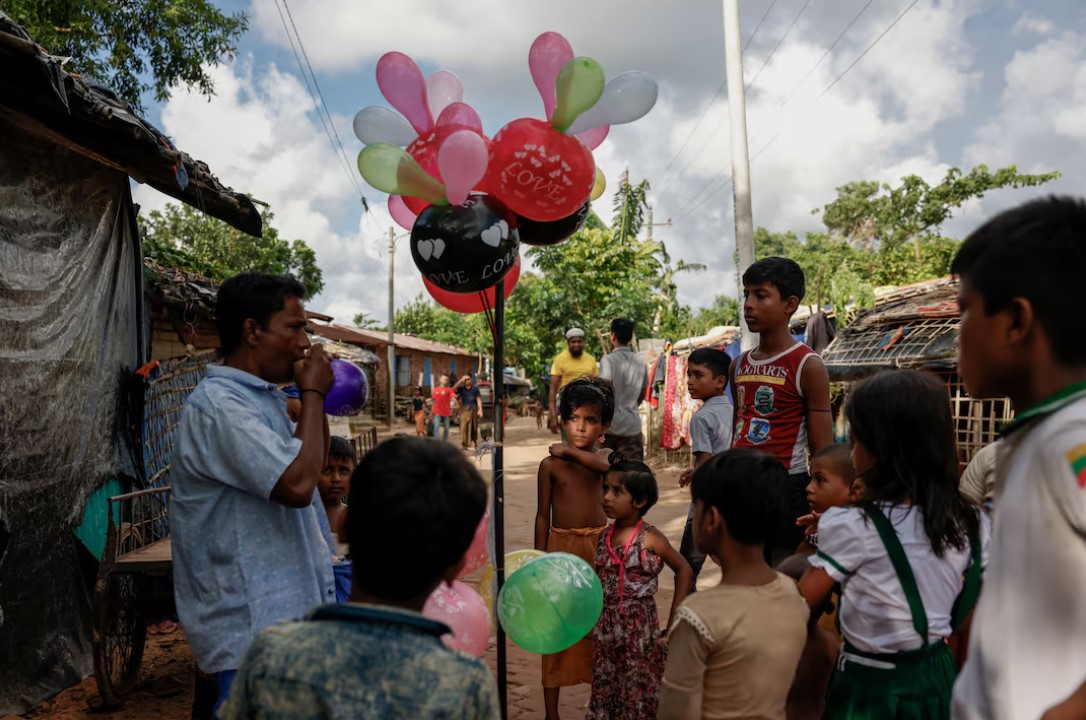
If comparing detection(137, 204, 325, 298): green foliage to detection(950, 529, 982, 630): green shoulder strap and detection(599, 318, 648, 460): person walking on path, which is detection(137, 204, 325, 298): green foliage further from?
detection(950, 529, 982, 630): green shoulder strap

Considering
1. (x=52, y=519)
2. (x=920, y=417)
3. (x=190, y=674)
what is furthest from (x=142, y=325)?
(x=920, y=417)

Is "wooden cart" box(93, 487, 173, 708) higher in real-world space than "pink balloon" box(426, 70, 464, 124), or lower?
lower

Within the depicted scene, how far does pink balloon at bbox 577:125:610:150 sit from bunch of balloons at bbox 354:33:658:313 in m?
0.06

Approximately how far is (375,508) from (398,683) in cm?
28

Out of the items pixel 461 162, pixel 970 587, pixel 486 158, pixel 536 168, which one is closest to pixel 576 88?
pixel 536 168

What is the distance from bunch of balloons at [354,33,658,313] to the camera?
3107 millimetres

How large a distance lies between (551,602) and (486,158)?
1.80 metres

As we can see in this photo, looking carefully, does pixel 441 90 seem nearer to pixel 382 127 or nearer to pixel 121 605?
pixel 382 127

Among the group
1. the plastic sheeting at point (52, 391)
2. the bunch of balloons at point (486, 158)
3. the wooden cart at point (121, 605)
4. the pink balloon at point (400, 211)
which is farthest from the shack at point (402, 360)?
the bunch of balloons at point (486, 158)

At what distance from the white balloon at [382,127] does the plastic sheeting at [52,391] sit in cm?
200

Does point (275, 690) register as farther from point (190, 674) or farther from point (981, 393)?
point (190, 674)

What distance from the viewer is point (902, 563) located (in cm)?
182

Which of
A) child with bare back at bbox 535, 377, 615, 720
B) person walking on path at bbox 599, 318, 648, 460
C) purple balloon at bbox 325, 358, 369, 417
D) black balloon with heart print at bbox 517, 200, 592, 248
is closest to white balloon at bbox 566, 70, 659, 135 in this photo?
black balloon with heart print at bbox 517, 200, 592, 248

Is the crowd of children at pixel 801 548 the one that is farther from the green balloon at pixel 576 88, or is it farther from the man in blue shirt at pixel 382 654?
the green balloon at pixel 576 88
